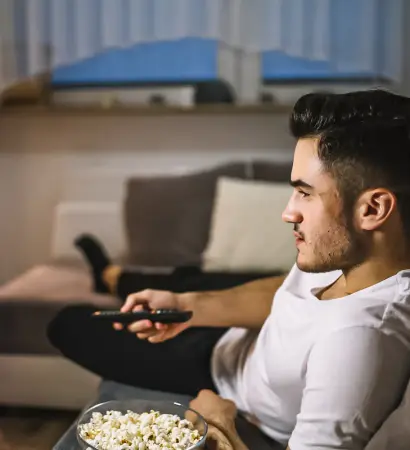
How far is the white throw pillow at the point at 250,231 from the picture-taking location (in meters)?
0.94

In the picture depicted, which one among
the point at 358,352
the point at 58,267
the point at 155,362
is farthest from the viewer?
the point at 58,267

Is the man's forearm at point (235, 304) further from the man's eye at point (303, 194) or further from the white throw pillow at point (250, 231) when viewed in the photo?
the man's eye at point (303, 194)

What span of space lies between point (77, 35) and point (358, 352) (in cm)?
112

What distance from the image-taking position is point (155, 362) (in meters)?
0.91

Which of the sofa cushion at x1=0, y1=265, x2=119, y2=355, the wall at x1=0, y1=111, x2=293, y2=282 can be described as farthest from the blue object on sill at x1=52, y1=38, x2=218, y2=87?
the sofa cushion at x1=0, y1=265, x2=119, y2=355

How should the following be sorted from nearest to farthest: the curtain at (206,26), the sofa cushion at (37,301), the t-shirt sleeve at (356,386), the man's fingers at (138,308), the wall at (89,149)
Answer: the t-shirt sleeve at (356,386)
the man's fingers at (138,308)
the sofa cushion at (37,301)
the curtain at (206,26)
the wall at (89,149)

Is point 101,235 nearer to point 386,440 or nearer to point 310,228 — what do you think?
point 310,228

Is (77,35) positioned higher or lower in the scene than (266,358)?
higher

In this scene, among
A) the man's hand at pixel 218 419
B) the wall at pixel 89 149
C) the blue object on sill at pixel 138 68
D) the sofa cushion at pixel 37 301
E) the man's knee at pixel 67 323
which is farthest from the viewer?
the blue object on sill at pixel 138 68

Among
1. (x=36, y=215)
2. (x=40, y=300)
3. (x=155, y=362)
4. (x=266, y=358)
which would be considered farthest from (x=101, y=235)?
Result: (x=266, y=358)

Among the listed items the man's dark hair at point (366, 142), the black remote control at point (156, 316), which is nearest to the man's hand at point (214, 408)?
the black remote control at point (156, 316)

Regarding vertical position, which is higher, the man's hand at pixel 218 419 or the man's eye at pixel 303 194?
the man's eye at pixel 303 194

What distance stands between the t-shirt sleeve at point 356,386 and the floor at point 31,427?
16.4 inches

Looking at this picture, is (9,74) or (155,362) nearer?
→ (155,362)
